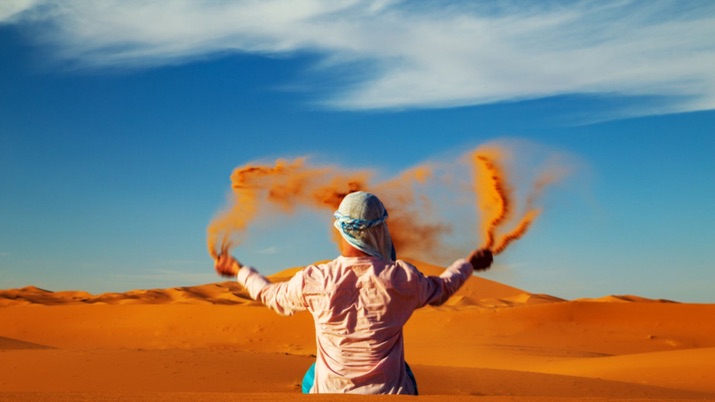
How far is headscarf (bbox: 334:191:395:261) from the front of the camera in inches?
167

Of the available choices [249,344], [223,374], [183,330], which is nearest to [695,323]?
[249,344]

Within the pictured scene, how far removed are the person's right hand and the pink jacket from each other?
13.9 inches

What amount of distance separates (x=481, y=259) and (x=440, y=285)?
58cm

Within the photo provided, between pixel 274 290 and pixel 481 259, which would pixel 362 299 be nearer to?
pixel 274 290

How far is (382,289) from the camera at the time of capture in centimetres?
422

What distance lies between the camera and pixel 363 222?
13.9ft

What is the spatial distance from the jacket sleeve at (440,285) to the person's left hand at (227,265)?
3.92ft

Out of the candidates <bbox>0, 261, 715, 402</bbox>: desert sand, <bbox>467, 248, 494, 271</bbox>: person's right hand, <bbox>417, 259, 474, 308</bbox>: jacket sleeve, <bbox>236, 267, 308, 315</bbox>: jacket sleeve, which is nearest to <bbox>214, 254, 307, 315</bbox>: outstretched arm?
<bbox>236, 267, 308, 315</bbox>: jacket sleeve

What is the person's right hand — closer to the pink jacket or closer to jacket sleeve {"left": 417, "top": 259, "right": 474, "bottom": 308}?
jacket sleeve {"left": 417, "top": 259, "right": 474, "bottom": 308}

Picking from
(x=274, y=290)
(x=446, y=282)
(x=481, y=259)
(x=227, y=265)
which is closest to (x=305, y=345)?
(x=227, y=265)

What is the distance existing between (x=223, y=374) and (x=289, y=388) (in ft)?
4.31

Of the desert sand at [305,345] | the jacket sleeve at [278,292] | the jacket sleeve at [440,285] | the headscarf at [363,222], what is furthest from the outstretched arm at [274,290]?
the desert sand at [305,345]

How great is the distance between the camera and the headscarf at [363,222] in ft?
13.9

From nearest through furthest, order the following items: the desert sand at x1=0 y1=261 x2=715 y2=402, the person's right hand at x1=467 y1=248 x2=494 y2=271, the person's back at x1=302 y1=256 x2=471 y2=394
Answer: the person's back at x1=302 y1=256 x2=471 y2=394 → the person's right hand at x1=467 y1=248 x2=494 y2=271 → the desert sand at x1=0 y1=261 x2=715 y2=402
